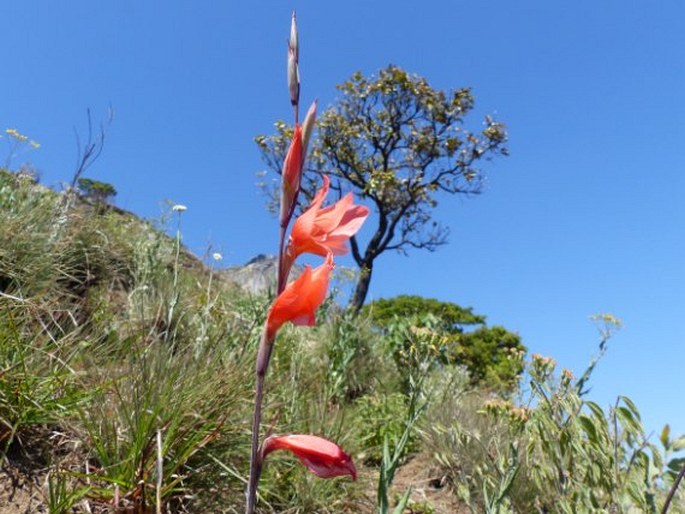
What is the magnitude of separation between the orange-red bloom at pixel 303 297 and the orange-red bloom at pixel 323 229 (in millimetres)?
82

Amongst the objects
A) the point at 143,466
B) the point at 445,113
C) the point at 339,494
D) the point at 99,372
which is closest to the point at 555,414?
the point at 339,494

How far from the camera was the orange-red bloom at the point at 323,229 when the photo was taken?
1.19 metres

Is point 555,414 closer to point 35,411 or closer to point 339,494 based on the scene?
point 339,494

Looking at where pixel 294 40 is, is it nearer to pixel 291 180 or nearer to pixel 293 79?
pixel 293 79

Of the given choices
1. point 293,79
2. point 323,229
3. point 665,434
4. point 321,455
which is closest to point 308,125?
point 293,79

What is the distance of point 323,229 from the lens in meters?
1.20

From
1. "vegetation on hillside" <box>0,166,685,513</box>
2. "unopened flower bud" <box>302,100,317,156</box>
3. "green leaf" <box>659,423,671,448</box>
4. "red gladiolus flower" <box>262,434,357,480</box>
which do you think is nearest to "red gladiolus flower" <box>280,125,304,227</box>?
"unopened flower bud" <box>302,100,317,156</box>

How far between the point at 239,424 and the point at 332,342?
283 centimetres

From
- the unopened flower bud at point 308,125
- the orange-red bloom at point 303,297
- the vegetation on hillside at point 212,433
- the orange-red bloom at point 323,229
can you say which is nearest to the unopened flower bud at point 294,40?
the unopened flower bud at point 308,125

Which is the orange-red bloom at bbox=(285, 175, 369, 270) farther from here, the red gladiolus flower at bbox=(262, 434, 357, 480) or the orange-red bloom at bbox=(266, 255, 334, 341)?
the red gladiolus flower at bbox=(262, 434, 357, 480)

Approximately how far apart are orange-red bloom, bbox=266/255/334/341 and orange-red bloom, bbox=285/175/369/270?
8cm

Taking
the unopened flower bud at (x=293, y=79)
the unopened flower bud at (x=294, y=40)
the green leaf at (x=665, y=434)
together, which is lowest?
the green leaf at (x=665, y=434)

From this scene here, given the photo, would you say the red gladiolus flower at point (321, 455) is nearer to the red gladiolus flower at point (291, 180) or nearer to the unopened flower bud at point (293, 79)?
the red gladiolus flower at point (291, 180)

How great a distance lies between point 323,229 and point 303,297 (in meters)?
0.17
